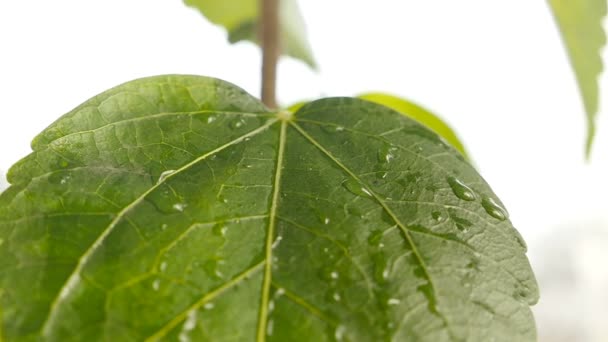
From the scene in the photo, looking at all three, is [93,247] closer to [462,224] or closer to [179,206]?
[179,206]

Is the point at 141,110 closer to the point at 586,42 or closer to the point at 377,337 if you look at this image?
the point at 377,337

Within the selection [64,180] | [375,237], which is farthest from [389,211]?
[64,180]

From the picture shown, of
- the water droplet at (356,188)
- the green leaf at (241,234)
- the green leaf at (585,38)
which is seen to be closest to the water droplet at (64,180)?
the green leaf at (241,234)

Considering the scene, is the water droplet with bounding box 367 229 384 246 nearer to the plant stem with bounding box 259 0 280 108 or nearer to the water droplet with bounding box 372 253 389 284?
the water droplet with bounding box 372 253 389 284

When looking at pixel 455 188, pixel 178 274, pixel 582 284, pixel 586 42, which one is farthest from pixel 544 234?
pixel 178 274

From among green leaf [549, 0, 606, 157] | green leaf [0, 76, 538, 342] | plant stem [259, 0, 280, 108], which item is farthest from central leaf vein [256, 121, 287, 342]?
green leaf [549, 0, 606, 157]

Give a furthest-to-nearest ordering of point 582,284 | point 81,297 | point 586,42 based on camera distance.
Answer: point 582,284, point 586,42, point 81,297

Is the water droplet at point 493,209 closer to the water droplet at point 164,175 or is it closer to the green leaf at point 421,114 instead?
the water droplet at point 164,175
